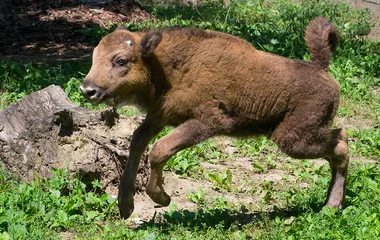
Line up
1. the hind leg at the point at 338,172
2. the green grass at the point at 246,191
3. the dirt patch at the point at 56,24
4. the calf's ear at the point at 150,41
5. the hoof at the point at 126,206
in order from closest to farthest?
the green grass at the point at 246,191, the calf's ear at the point at 150,41, the hoof at the point at 126,206, the hind leg at the point at 338,172, the dirt patch at the point at 56,24

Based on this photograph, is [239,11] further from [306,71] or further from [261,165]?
[306,71]

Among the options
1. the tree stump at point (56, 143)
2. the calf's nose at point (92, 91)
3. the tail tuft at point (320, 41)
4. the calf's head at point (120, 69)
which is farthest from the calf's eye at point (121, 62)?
the tail tuft at point (320, 41)

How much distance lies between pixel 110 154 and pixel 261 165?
2.05 m

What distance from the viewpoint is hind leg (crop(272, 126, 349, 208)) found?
23.5ft

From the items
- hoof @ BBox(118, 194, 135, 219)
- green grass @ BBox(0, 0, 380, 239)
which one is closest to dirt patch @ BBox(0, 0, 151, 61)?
green grass @ BBox(0, 0, 380, 239)

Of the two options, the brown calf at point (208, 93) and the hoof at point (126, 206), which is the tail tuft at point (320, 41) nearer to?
the brown calf at point (208, 93)

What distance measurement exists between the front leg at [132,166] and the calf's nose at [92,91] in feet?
2.21

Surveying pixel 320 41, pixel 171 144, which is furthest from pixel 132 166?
pixel 320 41

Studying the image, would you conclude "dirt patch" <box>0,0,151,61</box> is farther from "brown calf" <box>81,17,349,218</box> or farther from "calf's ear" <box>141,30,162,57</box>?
"calf's ear" <box>141,30,162,57</box>

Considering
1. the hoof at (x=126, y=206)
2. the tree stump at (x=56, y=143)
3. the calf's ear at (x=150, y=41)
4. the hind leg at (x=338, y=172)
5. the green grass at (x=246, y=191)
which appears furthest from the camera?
the tree stump at (x=56, y=143)

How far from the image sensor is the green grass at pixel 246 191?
6.68 meters

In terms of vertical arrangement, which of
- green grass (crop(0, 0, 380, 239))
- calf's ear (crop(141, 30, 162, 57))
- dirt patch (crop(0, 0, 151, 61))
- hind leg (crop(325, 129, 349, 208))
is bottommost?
dirt patch (crop(0, 0, 151, 61))

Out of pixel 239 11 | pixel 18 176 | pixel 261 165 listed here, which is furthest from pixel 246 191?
pixel 239 11

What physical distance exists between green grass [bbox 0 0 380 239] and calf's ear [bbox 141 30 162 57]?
160 cm
